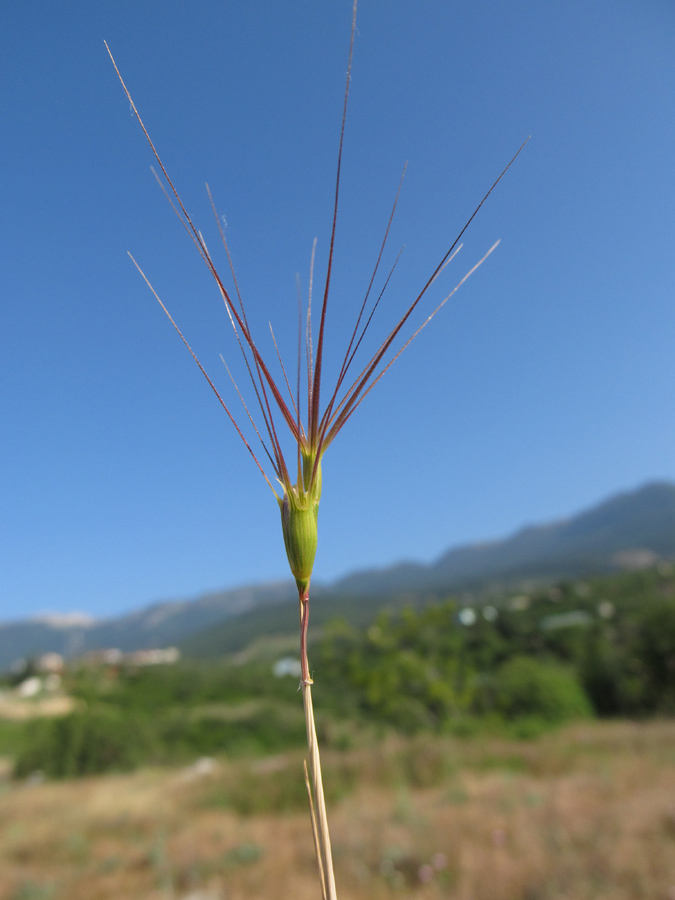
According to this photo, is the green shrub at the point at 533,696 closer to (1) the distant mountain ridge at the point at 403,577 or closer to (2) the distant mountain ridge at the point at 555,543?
(1) the distant mountain ridge at the point at 403,577

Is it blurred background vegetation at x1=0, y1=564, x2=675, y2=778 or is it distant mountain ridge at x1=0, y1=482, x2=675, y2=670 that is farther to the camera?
distant mountain ridge at x1=0, y1=482, x2=675, y2=670

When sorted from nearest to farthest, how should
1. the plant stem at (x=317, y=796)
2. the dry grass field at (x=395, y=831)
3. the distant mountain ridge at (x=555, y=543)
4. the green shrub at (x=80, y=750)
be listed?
the plant stem at (x=317, y=796) < the dry grass field at (x=395, y=831) < the green shrub at (x=80, y=750) < the distant mountain ridge at (x=555, y=543)

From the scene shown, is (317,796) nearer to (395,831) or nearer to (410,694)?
(395,831)

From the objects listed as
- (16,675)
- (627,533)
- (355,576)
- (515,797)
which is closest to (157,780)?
(515,797)

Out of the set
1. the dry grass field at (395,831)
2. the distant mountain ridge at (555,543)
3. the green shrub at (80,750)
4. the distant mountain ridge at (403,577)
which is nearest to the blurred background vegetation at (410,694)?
the green shrub at (80,750)

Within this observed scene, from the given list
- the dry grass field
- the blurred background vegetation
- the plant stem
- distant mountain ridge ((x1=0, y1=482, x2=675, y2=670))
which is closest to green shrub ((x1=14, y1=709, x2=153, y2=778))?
the blurred background vegetation

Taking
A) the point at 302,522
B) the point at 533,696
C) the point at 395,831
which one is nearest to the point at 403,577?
the point at 533,696

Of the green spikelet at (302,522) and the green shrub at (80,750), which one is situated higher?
the green spikelet at (302,522)

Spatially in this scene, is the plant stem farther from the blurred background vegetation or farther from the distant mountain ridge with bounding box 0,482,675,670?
the distant mountain ridge with bounding box 0,482,675,670
